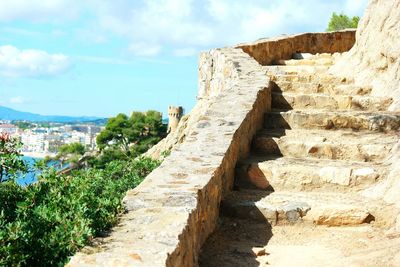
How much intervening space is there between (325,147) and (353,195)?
Result: 775 millimetres

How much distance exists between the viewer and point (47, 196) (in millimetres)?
3264

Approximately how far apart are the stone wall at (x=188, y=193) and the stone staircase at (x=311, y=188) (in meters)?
0.19

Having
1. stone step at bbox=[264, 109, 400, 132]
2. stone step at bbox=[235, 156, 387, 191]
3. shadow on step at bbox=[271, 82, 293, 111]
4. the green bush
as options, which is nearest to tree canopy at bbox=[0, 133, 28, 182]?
the green bush

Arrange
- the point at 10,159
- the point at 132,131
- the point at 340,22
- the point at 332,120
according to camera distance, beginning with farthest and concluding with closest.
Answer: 1. the point at 132,131
2. the point at 340,22
3. the point at 332,120
4. the point at 10,159

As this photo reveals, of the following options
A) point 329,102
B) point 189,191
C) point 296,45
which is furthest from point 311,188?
point 296,45

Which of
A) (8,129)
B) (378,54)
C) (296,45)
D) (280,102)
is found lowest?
(8,129)

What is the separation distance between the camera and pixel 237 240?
3951mm

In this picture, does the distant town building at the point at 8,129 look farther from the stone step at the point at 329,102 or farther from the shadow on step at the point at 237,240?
the stone step at the point at 329,102

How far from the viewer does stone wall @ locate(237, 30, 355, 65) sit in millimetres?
11391

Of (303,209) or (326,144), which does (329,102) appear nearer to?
(326,144)

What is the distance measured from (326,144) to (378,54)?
2.42m

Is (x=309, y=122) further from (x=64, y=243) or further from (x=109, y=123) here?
(x=109, y=123)

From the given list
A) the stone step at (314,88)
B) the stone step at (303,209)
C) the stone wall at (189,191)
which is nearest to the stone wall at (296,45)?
the stone wall at (189,191)

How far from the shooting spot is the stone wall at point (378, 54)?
21.2 feet
